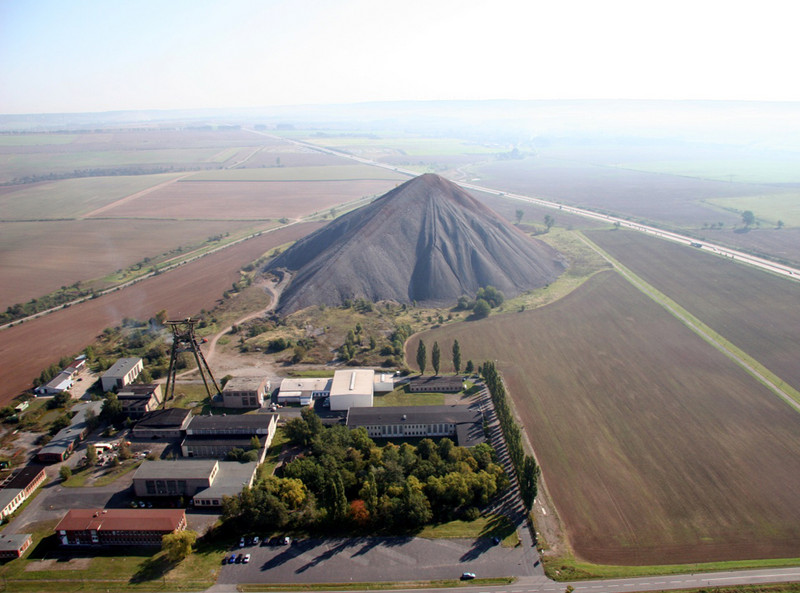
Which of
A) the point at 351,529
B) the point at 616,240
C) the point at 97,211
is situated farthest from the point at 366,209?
the point at 97,211

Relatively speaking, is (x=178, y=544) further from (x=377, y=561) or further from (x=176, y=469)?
(x=377, y=561)

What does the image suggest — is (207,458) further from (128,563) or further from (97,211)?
(97,211)

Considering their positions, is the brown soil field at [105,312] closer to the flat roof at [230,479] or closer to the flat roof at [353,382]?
the flat roof at [230,479]

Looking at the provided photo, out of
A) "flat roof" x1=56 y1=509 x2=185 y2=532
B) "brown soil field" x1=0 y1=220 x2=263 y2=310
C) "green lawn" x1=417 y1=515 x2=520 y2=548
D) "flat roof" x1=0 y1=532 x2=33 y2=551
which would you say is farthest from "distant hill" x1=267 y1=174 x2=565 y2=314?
"green lawn" x1=417 y1=515 x2=520 y2=548

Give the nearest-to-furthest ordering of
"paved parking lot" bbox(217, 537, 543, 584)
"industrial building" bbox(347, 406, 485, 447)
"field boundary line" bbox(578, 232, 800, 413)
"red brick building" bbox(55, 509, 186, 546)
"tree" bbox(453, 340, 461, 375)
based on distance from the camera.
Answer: "paved parking lot" bbox(217, 537, 543, 584) → "red brick building" bbox(55, 509, 186, 546) → "industrial building" bbox(347, 406, 485, 447) → "field boundary line" bbox(578, 232, 800, 413) → "tree" bbox(453, 340, 461, 375)

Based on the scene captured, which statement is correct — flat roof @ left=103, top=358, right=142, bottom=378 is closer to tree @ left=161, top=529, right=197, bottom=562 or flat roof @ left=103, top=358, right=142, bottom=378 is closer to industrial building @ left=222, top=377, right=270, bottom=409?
industrial building @ left=222, top=377, right=270, bottom=409
